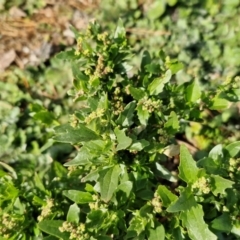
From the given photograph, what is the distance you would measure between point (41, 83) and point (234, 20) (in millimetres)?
1674

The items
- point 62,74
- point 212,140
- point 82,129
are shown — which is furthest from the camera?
point 62,74

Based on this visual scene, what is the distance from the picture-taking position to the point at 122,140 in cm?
213

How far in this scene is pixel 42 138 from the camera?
3496 millimetres

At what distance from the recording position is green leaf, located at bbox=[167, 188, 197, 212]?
2035 mm

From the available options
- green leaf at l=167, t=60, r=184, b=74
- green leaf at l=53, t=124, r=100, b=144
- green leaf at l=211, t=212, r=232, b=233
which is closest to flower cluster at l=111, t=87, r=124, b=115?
green leaf at l=53, t=124, r=100, b=144

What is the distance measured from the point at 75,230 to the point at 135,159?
0.49m

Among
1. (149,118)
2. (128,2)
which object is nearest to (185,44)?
(128,2)

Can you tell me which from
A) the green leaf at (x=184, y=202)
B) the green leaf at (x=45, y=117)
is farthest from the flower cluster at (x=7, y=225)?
the green leaf at (x=184, y=202)

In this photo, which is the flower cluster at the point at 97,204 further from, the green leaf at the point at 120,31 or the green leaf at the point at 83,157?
the green leaf at the point at 120,31

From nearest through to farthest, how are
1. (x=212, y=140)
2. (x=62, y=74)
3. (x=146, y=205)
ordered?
(x=146, y=205) < (x=212, y=140) < (x=62, y=74)

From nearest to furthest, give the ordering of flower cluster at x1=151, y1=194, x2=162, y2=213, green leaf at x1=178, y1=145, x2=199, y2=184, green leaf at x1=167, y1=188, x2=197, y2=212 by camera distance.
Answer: green leaf at x1=167, y1=188, x2=197, y2=212 < green leaf at x1=178, y1=145, x2=199, y2=184 < flower cluster at x1=151, y1=194, x2=162, y2=213

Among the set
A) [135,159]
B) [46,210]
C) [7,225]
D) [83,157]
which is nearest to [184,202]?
[135,159]

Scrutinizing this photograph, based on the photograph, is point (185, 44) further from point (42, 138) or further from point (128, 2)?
point (42, 138)

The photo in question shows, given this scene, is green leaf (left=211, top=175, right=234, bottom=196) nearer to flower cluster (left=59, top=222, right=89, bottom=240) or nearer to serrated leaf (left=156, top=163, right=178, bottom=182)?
serrated leaf (left=156, top=163, right=178, bottom=182)
